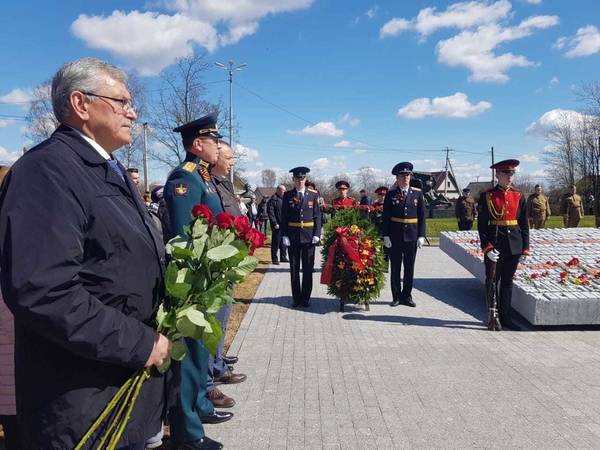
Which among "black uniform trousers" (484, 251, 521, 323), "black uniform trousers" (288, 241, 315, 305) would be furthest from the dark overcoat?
"black uniform trousers" (288, 241, 315, 305)

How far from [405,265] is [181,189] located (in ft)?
17.1

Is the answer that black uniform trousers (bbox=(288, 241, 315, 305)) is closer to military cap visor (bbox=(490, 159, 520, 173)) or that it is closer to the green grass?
military cap visor (bbox=(490, 159, 520, 173))

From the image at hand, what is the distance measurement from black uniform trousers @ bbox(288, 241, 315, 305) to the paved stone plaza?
2.00 feet

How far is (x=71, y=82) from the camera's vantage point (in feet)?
5.92

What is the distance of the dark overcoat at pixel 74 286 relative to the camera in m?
1.48

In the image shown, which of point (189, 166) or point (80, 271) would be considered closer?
point (80, 271)

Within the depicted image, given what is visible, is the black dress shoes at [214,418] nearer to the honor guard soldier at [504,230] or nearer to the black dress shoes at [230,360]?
the black dress shoes at [230,360]

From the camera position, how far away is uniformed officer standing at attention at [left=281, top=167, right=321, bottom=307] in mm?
7828

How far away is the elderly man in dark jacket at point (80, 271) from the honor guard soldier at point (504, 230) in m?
5.24

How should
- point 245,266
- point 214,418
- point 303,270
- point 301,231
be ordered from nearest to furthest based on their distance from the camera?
point 245,266
point 214,418
point 303,270
point 301,231

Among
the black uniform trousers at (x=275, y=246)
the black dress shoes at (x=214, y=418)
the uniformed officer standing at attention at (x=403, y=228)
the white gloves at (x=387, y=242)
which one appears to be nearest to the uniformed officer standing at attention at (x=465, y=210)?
the black uniform trousers at (x=275, y=246)

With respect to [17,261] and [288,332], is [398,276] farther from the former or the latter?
[17,261]

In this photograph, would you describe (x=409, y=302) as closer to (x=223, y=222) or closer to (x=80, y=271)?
(x=223, y=222)

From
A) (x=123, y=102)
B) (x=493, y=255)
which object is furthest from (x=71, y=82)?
(x=493, y=255)
